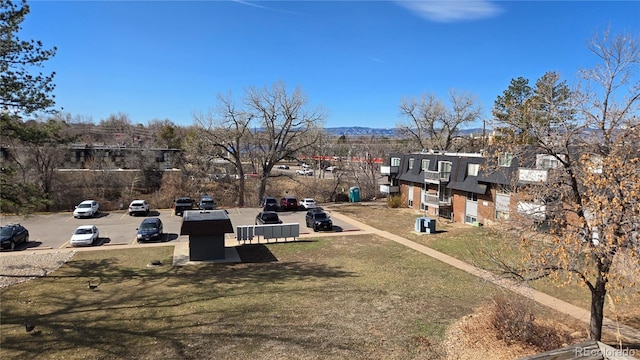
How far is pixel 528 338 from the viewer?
10.3 metres

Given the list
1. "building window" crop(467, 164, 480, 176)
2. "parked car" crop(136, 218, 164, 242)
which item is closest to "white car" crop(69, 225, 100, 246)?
"parked car" crop(136, 218, 164, 242)

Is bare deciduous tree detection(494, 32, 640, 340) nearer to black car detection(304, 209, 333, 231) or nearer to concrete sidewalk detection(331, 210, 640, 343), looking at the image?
concrete sidewalk detection(331, 210, 640, 343)

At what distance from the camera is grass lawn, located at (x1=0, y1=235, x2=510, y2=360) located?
10539 mm

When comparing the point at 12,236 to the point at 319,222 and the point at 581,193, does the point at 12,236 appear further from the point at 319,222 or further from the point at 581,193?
the point at 581,193

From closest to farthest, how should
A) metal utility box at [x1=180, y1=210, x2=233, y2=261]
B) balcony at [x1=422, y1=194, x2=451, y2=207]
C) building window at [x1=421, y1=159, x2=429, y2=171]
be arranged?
metal utility box at [x1=180, y1=210, x2=233, y2=261]
balcony at [x1=422, y1=194, x2=451, y2=207]
building window at [x1=421, y1=159, x2=429, y2=171]

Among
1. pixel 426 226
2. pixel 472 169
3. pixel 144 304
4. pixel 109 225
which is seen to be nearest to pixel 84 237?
pixel 109 225

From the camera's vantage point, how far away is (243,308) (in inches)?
534

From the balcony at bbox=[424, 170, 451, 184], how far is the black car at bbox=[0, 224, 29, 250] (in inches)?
1256

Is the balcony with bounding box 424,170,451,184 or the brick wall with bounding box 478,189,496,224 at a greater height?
the balcony with bounding box 424,170,451,184

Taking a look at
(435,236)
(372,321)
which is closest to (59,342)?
(372,321)

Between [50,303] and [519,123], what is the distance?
17.4 m

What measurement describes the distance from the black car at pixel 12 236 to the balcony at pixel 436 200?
3152cm

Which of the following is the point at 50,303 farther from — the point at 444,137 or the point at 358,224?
the point at 444,137

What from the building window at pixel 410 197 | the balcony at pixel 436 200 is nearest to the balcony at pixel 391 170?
the building window at pixel 410 197
